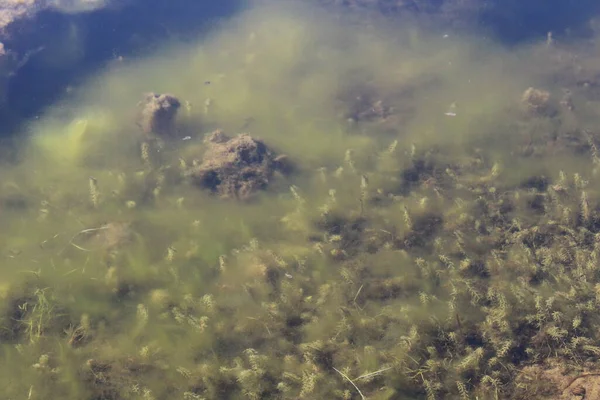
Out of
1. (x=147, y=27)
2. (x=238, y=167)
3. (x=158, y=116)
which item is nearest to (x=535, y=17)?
(x=238, y=167)

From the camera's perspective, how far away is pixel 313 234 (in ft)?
18.5

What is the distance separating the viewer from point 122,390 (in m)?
4.14

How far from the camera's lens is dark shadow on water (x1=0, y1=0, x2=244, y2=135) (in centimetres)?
751

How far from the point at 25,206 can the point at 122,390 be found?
3.00 metres

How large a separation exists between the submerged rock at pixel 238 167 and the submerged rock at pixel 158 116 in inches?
31.1

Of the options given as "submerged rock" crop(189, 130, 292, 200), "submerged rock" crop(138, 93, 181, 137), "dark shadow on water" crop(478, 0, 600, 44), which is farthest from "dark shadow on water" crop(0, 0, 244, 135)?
"dark shadow on water" crop(478, 0, 600, 44)

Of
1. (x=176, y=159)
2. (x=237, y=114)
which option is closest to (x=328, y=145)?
(x=237, y=114)

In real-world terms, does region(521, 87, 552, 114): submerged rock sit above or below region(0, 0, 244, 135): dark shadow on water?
below

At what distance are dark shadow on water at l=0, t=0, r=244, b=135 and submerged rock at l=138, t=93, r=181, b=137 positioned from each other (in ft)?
5.20

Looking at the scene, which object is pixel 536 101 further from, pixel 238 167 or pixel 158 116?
pixel 158 116

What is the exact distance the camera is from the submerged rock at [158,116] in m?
7.04

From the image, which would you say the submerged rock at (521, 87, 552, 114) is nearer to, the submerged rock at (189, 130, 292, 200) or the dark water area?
the dark water area

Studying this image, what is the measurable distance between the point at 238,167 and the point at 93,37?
4.38 metres

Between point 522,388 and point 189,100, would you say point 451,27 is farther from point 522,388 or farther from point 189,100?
point 522,388
